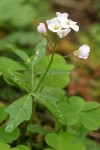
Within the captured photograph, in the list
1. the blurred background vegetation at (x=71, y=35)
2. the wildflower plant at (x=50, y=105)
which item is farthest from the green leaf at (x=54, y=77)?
the blurred background vegetation at (x=71, y=35)

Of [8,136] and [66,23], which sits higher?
[66,23]

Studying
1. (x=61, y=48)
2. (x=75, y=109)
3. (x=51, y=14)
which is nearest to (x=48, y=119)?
(x=75, y=109)

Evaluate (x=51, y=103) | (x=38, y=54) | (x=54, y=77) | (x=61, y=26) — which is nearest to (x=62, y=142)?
(x=51, y=103)

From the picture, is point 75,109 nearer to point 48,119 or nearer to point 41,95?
point 41,95

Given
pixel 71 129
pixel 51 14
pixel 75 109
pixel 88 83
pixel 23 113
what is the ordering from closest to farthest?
pixel 23 113 → pixel 75 109 → pixel 71 129 → pixel 88 83 → pixel 51 14

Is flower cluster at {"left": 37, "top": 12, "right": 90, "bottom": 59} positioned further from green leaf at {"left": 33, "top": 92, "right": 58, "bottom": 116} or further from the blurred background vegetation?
the blurred background vegetation

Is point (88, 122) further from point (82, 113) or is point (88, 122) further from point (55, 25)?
point (55, 25)
